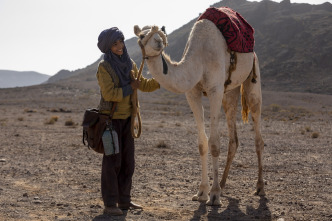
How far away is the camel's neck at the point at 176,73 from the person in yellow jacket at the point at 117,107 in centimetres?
32

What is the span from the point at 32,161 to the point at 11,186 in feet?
8.82

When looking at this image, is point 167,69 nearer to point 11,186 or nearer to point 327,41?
point 11,186

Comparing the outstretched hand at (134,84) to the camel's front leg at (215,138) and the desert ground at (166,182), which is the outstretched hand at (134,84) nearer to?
the camel's front leg at (215,138)

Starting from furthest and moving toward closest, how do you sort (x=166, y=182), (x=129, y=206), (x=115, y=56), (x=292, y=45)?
(x=292, y=45) < (x=166, y=182) < (x=129, y=206) < (x=115, y=56)

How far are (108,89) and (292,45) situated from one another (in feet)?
225

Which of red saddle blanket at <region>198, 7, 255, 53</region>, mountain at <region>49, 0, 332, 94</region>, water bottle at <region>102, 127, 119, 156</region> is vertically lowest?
water bottle at <region>102, 127, 119, 156</region>

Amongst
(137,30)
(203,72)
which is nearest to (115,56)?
(137,30)

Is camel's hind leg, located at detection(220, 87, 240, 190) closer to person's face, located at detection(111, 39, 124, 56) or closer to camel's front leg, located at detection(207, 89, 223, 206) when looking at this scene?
camel's front leg, located at detection(207, 89, 223, 206)

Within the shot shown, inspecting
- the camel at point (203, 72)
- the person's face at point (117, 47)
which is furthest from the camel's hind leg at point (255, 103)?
the person's face at point (117, 47)

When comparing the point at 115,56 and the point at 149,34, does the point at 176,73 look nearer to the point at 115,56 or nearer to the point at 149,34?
the point at 149,34

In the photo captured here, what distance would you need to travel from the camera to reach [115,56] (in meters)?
5.59

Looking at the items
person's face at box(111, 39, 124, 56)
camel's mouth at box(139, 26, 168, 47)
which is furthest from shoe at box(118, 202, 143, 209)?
camel's mouth at box(139, 26, 168, 47)

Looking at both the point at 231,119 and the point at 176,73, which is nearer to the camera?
the point at 176,73

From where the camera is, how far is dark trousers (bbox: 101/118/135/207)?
564 centimetres
